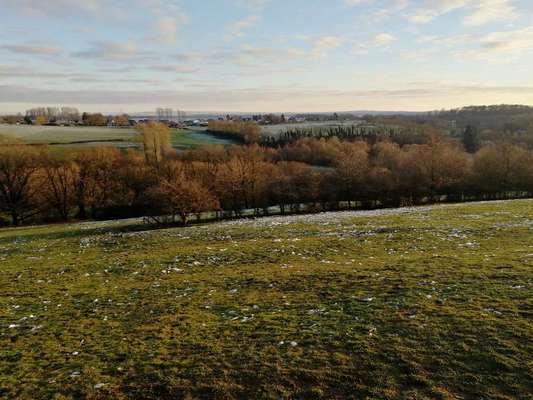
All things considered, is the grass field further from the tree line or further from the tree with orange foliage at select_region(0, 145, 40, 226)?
the tree with orange foliage at select_region(0, 145, 40, 226)

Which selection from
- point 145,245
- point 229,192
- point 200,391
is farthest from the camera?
point 229,192

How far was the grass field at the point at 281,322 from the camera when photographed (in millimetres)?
9539

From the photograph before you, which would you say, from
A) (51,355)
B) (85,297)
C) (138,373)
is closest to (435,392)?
(138,373)

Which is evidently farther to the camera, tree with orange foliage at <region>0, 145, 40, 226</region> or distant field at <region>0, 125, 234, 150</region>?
distant field at <region>0, 125, 234, 150</region>

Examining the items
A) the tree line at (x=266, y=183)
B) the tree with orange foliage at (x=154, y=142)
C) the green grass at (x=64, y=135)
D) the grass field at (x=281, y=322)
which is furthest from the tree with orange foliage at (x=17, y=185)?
the green grass at (x=64, y=135)

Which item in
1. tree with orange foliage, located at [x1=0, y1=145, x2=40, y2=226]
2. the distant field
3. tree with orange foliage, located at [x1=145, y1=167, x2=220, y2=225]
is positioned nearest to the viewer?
tree with orange foliage, located at [x1=145, y1=167, x2=220, y2=225]

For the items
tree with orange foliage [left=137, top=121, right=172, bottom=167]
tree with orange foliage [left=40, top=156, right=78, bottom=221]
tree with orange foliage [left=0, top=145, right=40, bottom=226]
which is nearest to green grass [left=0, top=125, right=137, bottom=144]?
tree with orange foliage [left=137, top=121, right=172, bottom=167]

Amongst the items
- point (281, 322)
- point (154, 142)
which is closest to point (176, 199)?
point (281, 322)

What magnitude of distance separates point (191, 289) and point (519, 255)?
17.4 metres

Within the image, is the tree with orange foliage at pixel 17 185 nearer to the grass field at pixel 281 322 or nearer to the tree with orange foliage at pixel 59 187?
the tree with orange foliage at pixel 59 187

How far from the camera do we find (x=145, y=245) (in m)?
29.6

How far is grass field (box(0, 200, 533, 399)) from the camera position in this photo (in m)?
9.54

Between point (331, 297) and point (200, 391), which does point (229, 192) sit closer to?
point (331, 297)

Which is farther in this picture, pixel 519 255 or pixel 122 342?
pixel 519 255
